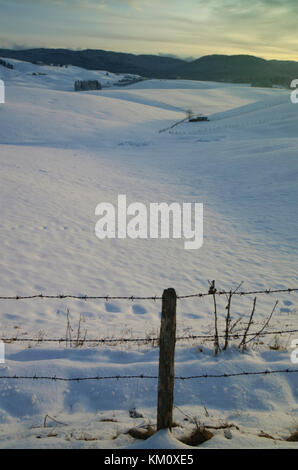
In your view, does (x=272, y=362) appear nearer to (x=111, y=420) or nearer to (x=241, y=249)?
(x=111, y=420)

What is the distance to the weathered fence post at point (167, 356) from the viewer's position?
3762mm

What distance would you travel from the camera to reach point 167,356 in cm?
382

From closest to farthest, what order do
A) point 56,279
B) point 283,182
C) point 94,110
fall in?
point 56,279 < point 283,182 < point 94,110

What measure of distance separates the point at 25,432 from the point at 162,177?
1993cm

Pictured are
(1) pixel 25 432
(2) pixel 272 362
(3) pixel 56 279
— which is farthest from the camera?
(3) pixel 56 279

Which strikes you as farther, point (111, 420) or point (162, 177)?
point (162, 177)

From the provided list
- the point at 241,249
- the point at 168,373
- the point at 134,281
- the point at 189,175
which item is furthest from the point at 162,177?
the point at 168,373

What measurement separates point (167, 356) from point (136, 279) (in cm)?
639

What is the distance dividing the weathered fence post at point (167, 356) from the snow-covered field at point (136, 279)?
24 cm

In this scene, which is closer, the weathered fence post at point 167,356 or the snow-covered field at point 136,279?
the weathered fence post at point 167,356

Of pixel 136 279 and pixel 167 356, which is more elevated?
pixel 167 356

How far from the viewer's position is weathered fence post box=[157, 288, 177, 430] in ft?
12.3

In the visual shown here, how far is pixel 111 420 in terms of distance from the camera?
441 centimetres

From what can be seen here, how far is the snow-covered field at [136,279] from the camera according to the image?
4570 mm
